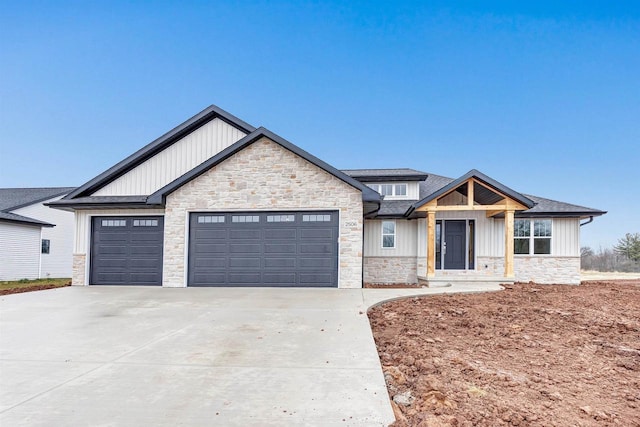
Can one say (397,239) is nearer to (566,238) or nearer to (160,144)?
(566,238)

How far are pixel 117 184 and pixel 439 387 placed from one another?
1317 centimetres

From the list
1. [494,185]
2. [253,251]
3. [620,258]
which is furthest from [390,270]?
[620,258]

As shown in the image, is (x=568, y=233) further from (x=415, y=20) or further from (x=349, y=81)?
(x=349, y=81)

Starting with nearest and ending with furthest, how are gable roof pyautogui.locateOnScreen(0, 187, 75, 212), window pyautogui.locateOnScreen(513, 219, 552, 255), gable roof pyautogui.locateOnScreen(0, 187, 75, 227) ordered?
window pyautogui.locateOnScreen(513, 219, 552, 255)
gable roof pyautogui.locateOnScreen(0, 187, 75, 227)
gable roof pyautogui.locateOnScreen(0, 187, 75, 212)

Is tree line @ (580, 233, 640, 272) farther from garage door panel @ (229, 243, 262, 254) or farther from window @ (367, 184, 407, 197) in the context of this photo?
garage door panel @ (229, 243, 262, 254)

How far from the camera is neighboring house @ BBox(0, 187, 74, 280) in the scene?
67.8 feet

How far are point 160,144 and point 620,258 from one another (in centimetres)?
4372

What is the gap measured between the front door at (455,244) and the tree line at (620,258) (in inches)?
919

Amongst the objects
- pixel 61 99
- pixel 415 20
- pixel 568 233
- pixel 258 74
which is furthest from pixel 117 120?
pixel 568 233

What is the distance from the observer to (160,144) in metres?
13.6

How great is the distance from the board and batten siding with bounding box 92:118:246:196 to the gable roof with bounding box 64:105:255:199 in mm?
138

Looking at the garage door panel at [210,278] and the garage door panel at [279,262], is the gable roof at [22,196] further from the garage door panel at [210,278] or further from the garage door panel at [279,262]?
the garage door panel at [279,262]

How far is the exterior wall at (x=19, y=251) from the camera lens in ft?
66.8

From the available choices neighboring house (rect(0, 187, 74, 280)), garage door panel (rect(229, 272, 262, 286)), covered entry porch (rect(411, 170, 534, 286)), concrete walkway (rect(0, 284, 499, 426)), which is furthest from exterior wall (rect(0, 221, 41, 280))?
covered entry porch (rect(411, 170, 534, 286))
